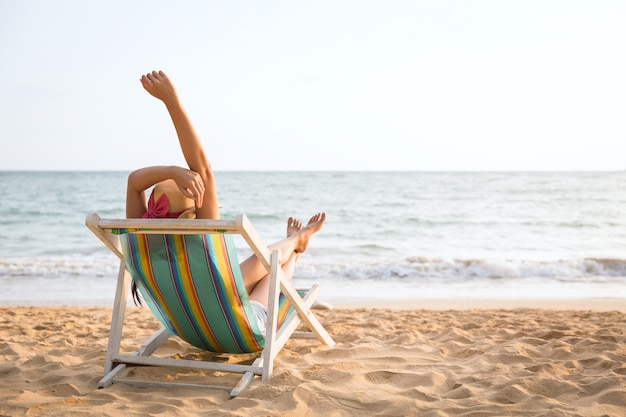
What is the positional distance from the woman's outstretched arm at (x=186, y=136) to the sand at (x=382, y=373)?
90 centimetres

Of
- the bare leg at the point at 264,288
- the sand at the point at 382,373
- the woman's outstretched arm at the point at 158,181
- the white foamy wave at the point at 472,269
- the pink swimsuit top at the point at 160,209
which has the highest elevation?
the woman's outstretched arm at the point at 158,181

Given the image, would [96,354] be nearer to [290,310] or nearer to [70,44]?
[290,310]

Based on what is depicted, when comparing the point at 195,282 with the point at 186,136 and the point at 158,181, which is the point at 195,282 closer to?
the point at 158,181

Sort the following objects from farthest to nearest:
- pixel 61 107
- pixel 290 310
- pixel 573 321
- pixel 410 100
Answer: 1. pixel 61 107
2. pixel 410 100
3. pixel 573 321
4. pixel 290 310

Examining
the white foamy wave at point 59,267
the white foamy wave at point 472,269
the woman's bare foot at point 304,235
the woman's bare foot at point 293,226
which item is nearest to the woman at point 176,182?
the woman's bare foot at point 304,235

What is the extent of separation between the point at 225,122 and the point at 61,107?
7.03 meters

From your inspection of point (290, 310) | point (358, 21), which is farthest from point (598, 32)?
point (290, 310)

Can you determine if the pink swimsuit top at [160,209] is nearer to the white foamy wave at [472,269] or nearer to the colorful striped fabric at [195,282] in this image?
the colorful striped fabric at [195,282]

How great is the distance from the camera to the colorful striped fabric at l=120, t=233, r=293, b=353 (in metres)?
2.77

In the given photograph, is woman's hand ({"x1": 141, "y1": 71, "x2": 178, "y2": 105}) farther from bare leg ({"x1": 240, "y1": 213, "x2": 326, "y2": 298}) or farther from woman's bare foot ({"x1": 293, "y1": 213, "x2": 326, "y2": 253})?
woman's bare foot ({"x1": 293, "y1": 213, "x2": 326, "y2": 253})

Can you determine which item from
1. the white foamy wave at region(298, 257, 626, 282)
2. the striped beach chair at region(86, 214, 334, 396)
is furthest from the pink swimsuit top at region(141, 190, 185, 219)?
the white foamy wave at region(298, 257, 626, 282)

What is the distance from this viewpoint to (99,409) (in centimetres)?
262

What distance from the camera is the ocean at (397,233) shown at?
26.3ft

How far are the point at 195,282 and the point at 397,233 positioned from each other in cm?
1183
